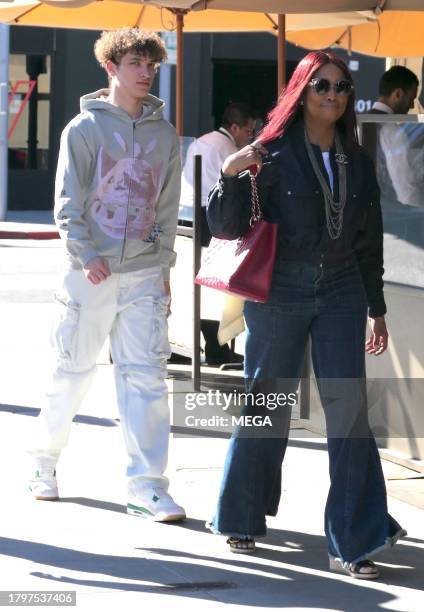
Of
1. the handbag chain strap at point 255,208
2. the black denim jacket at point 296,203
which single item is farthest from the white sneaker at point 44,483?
the handbag chain strap at point 255,208

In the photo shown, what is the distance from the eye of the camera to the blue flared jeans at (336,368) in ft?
16.2

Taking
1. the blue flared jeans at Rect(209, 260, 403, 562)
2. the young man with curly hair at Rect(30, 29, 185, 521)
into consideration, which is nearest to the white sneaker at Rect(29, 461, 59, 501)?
the young man with curly hair at Rect(30, 29, 185, 521)

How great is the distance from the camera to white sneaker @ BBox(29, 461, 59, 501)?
591 centimetres

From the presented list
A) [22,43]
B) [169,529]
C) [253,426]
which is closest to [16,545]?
[169,529]

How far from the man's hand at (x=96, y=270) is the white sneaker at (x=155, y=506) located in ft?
3.06

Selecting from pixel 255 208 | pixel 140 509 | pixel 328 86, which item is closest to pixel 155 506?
pixel 140 509

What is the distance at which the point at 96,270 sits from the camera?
17.9 ft

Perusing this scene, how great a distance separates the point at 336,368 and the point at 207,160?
14.6ft

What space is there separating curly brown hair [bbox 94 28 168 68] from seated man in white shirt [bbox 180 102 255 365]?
110 inches

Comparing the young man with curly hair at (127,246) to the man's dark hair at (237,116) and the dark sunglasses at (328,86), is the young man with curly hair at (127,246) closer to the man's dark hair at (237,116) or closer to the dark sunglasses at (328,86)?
the dark sunglasses at (328,86)

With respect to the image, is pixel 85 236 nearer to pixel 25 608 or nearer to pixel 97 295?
pixel 97 295

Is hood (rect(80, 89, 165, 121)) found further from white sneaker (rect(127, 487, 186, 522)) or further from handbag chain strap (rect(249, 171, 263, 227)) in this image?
white sneaker (rect(127, 487, 186, 522))

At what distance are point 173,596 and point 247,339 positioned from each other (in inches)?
40.1

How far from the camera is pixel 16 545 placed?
5.17m
